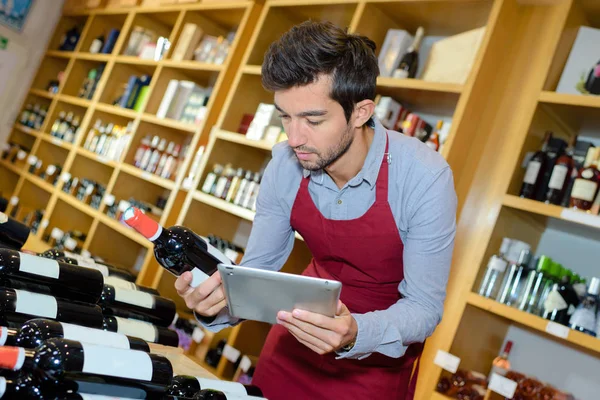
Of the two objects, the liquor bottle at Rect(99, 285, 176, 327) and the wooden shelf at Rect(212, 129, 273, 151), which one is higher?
the wooden shelf at Rect(212, 129, 273, 151)

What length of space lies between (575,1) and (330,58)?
139 cm

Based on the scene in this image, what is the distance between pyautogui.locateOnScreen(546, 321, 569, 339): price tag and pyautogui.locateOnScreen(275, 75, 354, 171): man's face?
1079mm

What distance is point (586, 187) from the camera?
85.4 inches

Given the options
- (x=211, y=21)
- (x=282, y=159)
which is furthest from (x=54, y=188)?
(x=282, y=159)

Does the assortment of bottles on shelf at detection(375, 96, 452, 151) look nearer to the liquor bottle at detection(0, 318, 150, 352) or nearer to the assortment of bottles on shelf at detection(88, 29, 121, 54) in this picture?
the liquor bottle at detection(0, 318, 150, 352)

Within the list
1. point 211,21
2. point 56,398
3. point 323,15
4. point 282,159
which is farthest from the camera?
point 211,21

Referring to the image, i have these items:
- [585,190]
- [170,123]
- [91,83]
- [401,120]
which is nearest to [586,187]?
[585,190]

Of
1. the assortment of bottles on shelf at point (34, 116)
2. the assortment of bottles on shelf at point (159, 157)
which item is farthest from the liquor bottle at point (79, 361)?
the assortment of bottles on shelf at point (34, 116)

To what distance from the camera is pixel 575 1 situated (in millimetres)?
2324

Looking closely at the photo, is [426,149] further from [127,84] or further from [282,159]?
[127,84]

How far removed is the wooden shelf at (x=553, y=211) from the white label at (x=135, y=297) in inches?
55.6

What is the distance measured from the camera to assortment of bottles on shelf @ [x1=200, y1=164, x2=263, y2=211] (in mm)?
3150

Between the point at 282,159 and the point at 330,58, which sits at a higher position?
the point at 330,58

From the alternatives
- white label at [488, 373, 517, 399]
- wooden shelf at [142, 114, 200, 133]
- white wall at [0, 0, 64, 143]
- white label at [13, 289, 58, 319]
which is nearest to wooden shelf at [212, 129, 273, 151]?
wooden shelf at [142, 114, 200, 133]
